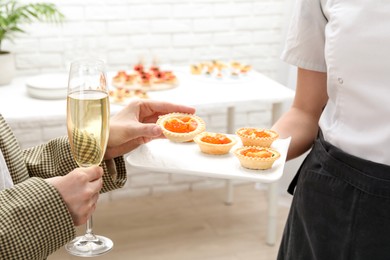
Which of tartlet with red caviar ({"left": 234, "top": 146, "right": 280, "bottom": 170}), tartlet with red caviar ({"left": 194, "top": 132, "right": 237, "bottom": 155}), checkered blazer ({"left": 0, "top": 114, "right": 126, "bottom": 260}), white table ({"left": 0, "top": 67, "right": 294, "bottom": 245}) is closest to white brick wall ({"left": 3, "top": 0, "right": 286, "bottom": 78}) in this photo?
white table ({"left": 0, "top": 67, "right": 294, "bottom": 245})

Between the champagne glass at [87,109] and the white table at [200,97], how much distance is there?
5.06 feet

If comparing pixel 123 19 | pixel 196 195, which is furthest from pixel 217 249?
pixel 123 19

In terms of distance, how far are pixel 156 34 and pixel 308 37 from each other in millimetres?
2325

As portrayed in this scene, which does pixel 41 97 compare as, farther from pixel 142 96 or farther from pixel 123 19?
pixel 123 19

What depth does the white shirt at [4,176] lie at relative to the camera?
48.9 inches

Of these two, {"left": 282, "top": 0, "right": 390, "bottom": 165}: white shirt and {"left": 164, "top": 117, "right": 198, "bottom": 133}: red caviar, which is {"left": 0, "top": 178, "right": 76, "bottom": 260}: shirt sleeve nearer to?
{"left": 164, "top": 117, "right": 198, "bottom": 133}: red caviar

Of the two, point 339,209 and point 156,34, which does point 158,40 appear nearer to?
point 156,34

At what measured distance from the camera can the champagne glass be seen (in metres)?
1.08

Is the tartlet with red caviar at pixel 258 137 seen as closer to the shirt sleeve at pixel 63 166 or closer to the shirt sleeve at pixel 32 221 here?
the shirt sleeve at pixel 63 166

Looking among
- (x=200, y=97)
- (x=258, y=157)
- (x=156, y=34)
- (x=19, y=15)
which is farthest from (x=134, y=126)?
(x=156, y=34)

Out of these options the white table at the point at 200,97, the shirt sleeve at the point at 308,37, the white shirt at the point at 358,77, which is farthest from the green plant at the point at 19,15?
the white shirt at the point at 358,77

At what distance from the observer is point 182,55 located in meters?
3.73

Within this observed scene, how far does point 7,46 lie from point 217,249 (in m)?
1.65

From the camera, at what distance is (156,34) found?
3.63 metres
